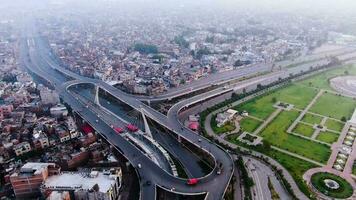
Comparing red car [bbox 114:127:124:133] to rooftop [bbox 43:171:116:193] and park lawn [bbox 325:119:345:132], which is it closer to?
rooftop [bbox 43:171:116:193]

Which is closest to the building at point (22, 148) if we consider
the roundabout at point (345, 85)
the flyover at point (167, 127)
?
the flyover at point (167, 127)

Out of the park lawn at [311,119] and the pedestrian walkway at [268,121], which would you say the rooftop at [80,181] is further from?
the park lawn at [311,119]

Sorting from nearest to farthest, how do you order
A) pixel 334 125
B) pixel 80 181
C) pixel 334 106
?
pixel 80 181
pixel 334 125
pixel 334 106

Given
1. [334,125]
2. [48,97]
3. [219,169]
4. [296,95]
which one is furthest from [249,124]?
[48,97]

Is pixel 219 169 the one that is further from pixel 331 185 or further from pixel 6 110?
pixel 6 110

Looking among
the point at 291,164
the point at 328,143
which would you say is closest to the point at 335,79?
the point at 328,143

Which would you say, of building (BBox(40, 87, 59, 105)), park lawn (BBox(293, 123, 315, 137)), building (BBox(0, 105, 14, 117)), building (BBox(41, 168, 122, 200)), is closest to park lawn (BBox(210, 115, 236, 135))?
park lawn (BBox(293, 123, 315, 137))
